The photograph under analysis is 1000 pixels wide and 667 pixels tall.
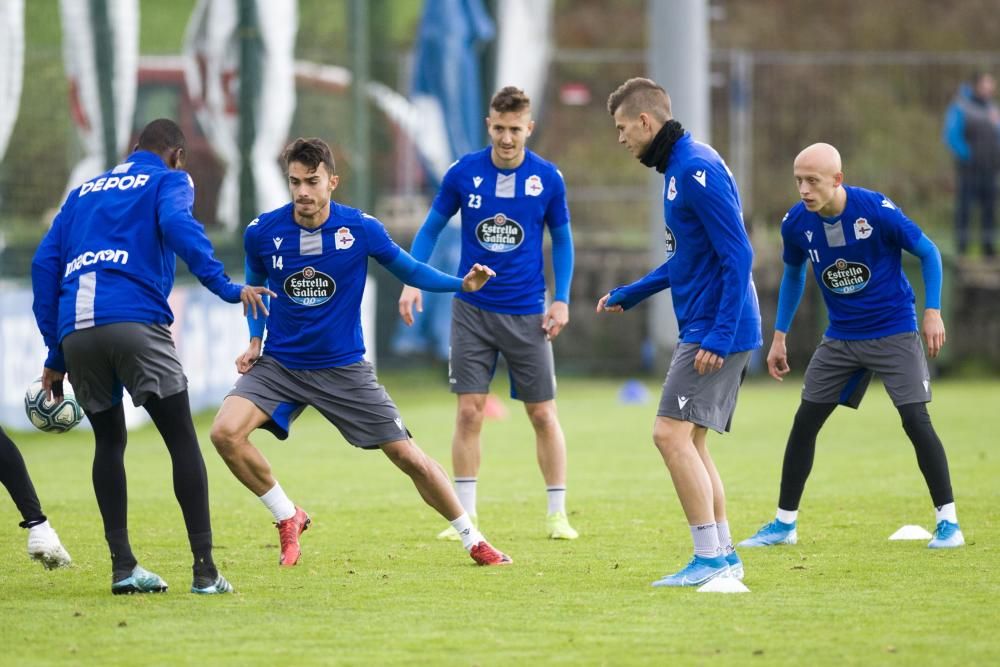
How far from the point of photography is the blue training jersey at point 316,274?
25.4ft

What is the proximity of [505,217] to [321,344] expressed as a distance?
1753 mm

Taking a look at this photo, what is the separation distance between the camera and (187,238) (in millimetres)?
6859

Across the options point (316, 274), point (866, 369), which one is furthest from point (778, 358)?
point (316, 274)

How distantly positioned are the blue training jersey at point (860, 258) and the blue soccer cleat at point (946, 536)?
1.01m

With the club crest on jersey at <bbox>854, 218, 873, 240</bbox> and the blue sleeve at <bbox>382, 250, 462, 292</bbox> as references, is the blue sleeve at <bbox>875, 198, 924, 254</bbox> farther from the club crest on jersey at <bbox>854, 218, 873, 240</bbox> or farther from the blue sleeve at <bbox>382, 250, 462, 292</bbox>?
the blue sleeve at <bbox>382, 250, 462, 292</bbox>

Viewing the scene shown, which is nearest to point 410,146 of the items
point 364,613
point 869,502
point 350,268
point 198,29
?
point 198,29

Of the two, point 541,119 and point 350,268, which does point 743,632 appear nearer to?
point 350,268

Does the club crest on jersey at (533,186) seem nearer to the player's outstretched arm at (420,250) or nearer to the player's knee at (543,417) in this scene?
the player's outstretched arm at (420,250)

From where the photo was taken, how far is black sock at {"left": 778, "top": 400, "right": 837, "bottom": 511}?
8.62m

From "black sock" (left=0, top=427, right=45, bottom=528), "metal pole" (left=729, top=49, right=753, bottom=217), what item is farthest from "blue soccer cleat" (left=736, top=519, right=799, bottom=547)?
"metal pole" (left=729, top=49, right=753, bottom=217)

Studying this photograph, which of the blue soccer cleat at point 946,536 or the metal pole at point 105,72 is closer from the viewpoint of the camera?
the blue soccer cleat at point 946,536

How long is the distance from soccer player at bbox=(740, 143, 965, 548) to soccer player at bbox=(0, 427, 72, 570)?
348 centimetres

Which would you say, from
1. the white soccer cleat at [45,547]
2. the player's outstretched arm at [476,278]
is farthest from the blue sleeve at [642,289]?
the white soccer cleat at [45,547]

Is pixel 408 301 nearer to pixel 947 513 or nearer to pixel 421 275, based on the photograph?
pixel 421 275
